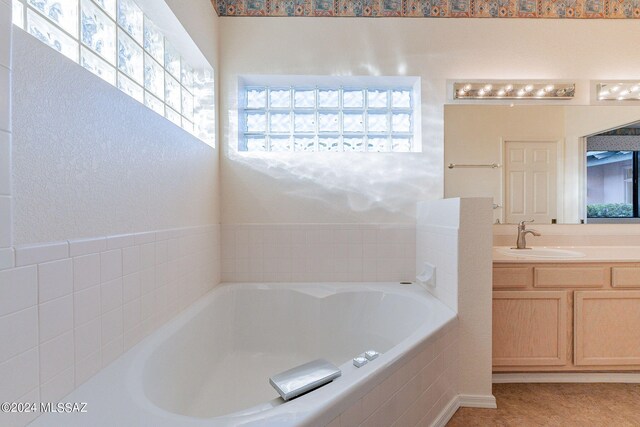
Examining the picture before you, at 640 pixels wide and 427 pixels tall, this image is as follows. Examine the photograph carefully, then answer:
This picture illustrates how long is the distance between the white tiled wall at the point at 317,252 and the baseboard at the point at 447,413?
81cm

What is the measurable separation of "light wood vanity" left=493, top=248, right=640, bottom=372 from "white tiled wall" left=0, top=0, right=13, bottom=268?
6.62 feet

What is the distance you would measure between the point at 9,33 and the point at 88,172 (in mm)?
382

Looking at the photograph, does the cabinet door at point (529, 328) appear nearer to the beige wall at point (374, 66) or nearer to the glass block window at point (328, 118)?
the beige wall at point (374, 66)

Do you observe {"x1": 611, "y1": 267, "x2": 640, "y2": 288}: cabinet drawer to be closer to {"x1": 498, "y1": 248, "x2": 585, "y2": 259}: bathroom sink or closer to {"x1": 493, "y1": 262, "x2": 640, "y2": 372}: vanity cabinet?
{"x1": 493, "y1": 262, "x2": 640, "y2": 372}: vanity cabinet

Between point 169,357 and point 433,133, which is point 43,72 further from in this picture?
point 433,133

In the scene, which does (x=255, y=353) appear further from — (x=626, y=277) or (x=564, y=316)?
(x=626, y=277)

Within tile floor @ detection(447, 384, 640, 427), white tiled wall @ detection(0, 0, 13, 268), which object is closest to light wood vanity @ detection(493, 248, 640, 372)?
tile floor @ detection(447, 384, 640, 427)

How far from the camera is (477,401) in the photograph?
1.58 metres

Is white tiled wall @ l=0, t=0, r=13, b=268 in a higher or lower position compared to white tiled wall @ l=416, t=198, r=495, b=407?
higher

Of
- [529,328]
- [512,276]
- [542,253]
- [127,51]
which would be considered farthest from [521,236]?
[127,51]

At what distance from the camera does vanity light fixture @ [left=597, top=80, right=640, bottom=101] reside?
86.8 inches

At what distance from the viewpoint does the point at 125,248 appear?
111 cm

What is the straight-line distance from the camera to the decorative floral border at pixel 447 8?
2219 millimetres

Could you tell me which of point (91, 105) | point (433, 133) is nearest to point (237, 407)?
point (91, 105)
